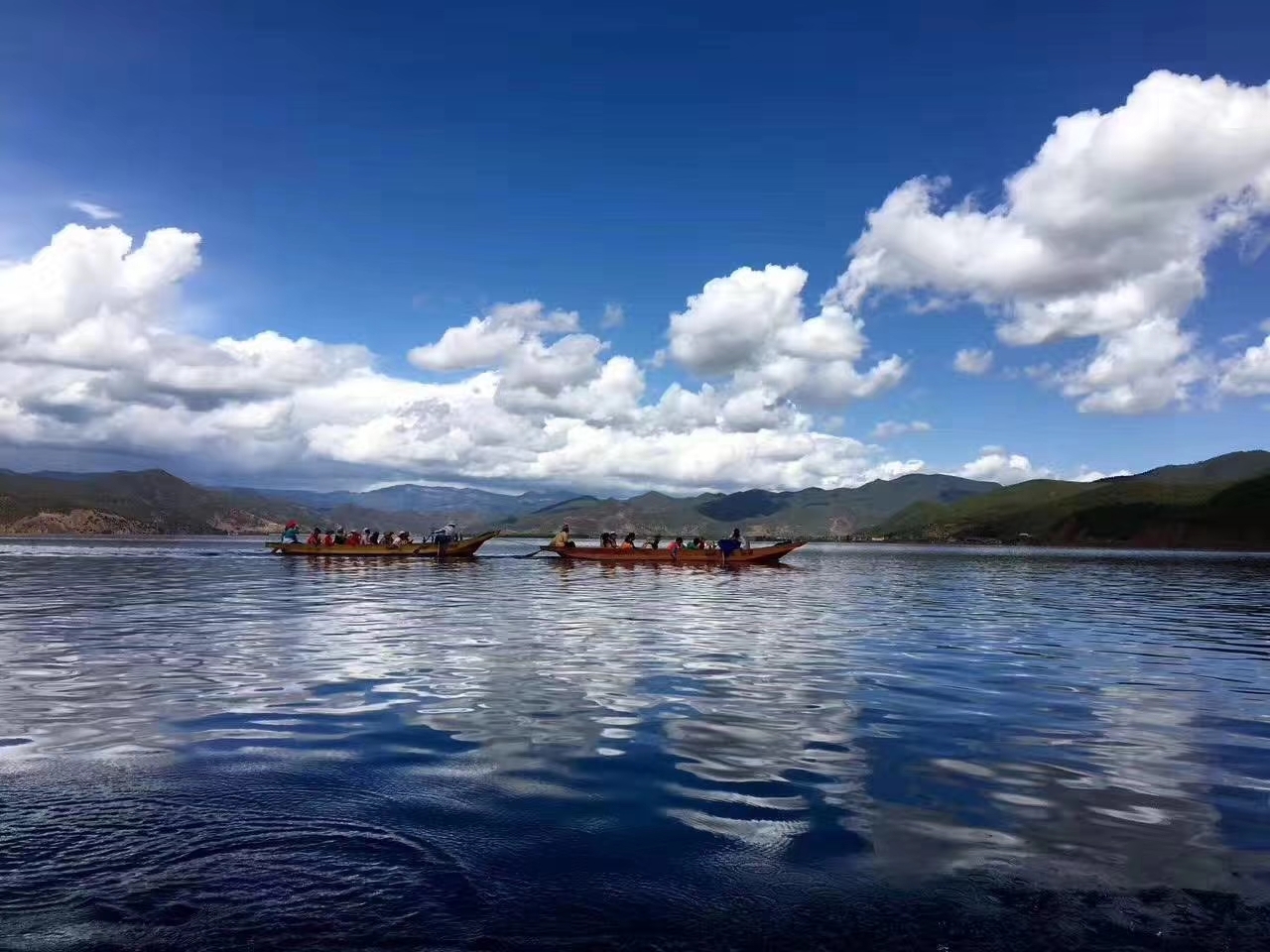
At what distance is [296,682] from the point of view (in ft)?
69.7

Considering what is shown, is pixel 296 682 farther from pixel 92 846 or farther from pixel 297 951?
pixel 297 951

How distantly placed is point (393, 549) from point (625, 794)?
9125 centimetres

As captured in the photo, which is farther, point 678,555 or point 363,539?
point 363,539

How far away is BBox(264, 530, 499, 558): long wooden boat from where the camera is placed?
318 feet

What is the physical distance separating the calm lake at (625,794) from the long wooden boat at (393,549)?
67625mm

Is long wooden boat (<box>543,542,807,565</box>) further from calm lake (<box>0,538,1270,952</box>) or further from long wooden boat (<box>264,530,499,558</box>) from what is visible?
calm lake (<box>0,538,1270,952</box>)

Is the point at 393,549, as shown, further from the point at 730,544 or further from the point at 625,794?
the point at 625,794

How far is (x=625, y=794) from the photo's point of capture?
12.4m

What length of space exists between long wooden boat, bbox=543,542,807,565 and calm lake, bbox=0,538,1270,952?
6390 cm

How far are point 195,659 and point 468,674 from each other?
892 cm

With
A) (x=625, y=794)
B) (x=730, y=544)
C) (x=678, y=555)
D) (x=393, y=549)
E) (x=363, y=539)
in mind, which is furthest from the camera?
(x=363, y=539)

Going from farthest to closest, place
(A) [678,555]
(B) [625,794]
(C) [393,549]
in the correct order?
1. (C) [393,549]
2. (A) [678,555]
3. (B) [625,794]

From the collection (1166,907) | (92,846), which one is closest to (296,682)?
(92,846)

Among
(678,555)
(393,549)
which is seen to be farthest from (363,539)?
(678,555)
